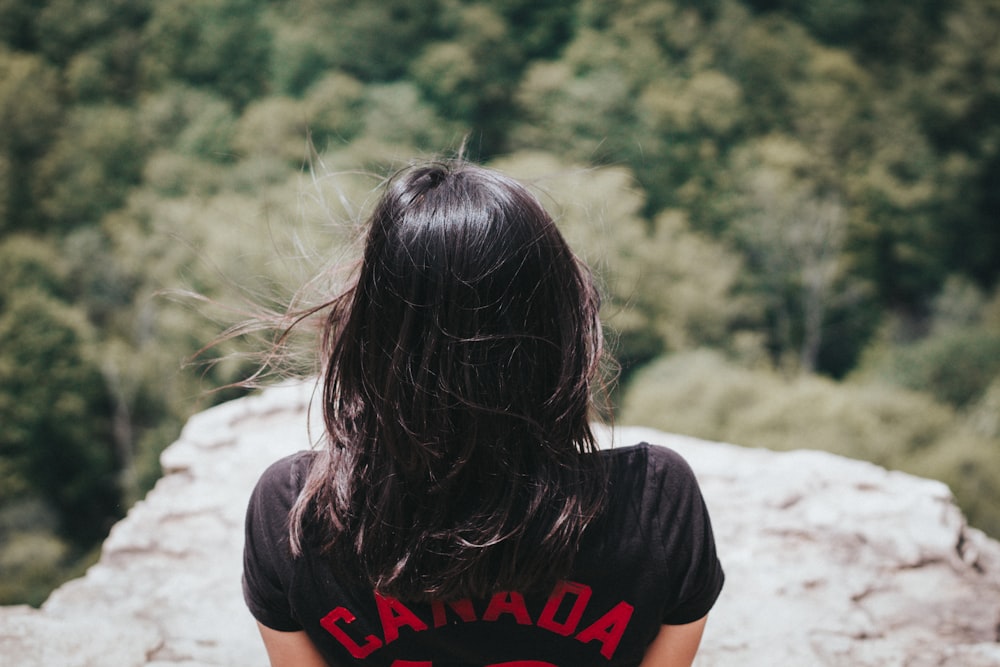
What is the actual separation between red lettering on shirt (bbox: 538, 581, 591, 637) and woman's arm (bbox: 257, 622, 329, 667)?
0.33 meters

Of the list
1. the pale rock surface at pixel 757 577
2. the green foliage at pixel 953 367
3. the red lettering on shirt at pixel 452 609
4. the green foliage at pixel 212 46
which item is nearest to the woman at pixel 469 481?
the red lettering on shirt at pixel 452 609

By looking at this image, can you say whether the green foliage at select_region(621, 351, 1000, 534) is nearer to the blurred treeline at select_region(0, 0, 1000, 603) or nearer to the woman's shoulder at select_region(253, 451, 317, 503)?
the blurred treeline at select_region(0, 0, 1000, 603)

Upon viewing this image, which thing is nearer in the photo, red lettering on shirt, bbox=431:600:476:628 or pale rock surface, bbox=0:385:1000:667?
red lettering on shirt, bbox=431:600:476:628

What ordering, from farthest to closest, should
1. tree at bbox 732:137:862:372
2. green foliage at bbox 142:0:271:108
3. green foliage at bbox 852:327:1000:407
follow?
green foliage at bbox 142:0:271:108
tree at bbox 732:137:862:372
green foliage at bbox 852:327:1000:407

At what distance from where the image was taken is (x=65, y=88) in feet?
74.5

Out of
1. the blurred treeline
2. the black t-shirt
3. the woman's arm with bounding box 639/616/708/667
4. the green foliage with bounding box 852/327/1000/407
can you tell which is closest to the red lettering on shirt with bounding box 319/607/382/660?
the black t-shirt

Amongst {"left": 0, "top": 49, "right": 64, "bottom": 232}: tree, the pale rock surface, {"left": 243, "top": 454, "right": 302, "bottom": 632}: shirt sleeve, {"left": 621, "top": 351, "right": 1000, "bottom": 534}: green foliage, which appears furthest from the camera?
{"left": 0, "top": 49, "right": 64, "bottom": 232}: tree

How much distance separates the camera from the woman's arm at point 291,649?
1.04 metres

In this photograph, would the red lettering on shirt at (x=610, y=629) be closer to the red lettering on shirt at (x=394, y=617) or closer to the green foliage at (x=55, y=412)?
the red lettering on shirt at (x=394, y=617)

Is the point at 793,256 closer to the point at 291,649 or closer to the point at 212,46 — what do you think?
the point at 212,46

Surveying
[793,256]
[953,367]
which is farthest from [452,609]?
[793,256]

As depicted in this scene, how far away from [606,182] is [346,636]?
17.2m

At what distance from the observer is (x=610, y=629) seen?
98cm

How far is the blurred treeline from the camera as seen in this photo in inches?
610
